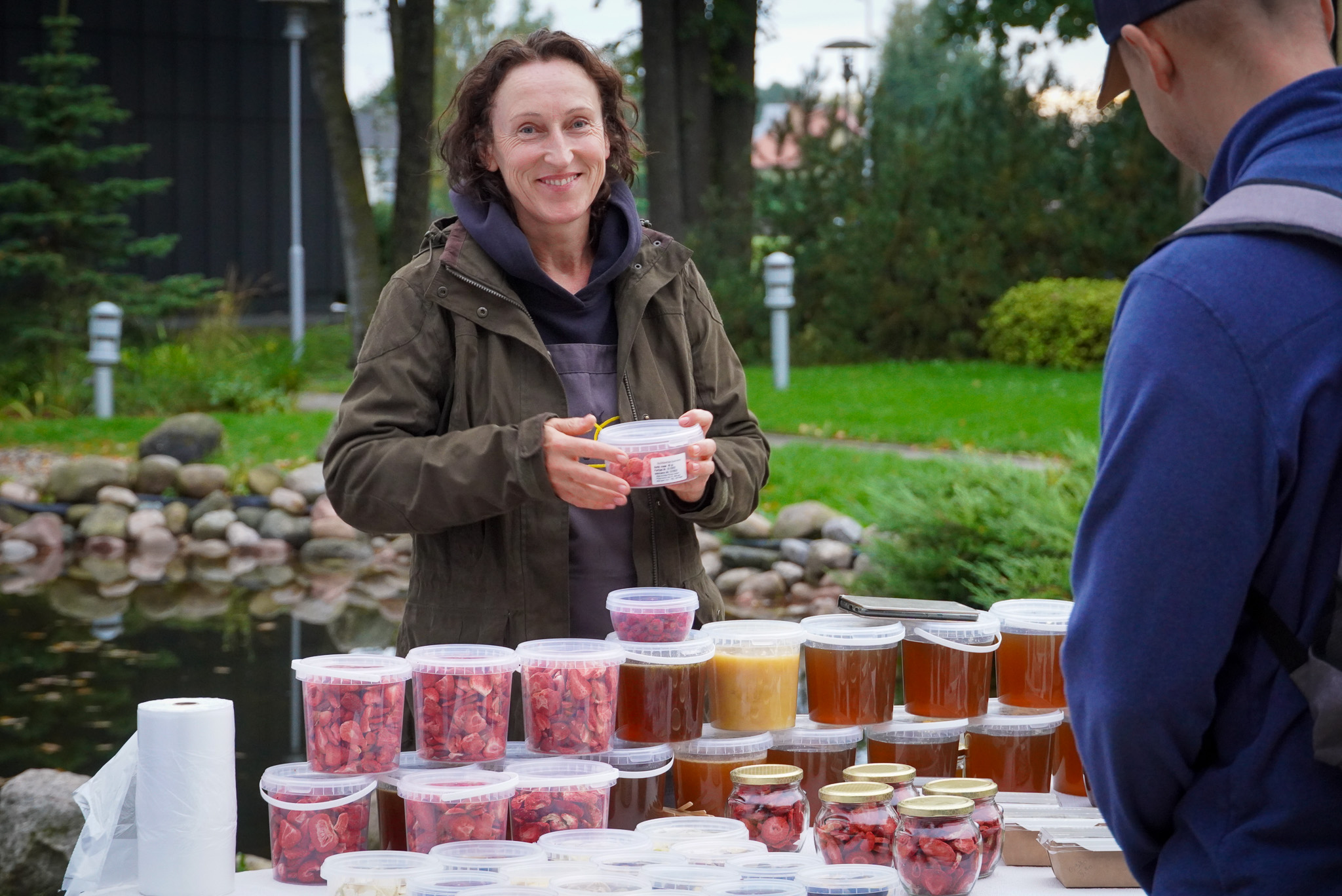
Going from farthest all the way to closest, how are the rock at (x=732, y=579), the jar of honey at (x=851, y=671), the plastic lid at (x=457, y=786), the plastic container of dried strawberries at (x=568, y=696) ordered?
1. the rock at (x=732, y=579)
2. the jar of honey at (x=851, y=671)
3. the plastic container of dried strawberries at (x=568, y=696)
4. the plastic lid at (x=457, y=786)

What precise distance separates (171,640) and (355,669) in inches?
259

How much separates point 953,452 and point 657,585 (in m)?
9.01

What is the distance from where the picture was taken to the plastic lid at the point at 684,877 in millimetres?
2244

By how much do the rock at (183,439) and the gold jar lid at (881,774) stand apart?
1079 cm

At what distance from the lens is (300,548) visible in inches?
448

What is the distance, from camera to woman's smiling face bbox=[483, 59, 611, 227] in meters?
3.24

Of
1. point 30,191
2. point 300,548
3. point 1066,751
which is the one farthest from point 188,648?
point 30,191

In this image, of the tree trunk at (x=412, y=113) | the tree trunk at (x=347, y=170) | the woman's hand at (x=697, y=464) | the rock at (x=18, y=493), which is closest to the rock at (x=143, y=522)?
the rock at (x=18, y=493)

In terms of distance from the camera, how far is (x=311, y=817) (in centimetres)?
255

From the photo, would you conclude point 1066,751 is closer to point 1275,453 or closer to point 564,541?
point 564,541

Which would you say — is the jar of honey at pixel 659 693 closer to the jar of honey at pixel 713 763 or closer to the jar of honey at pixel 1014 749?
the jar of honey at pixel 713 763

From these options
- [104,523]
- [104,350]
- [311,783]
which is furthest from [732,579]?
[104,350]

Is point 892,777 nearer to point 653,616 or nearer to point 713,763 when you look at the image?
point 713,763

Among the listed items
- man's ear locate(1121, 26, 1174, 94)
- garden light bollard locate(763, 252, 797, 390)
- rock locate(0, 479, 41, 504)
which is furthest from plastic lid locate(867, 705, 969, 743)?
garden light bollard locate(763, 252, 797, 390)
